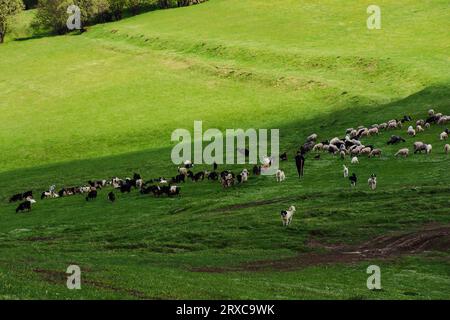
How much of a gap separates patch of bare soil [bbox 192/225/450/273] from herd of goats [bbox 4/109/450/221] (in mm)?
11361

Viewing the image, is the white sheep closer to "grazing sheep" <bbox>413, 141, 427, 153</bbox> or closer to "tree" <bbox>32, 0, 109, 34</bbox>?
"grazing sheep" <bbox>413, 141, 427, 153</bbox>

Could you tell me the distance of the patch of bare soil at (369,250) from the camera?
123 feet

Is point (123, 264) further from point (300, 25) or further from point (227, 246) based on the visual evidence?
point (300, 25)

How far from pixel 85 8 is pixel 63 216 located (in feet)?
347

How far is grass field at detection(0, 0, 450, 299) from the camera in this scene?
34906mm

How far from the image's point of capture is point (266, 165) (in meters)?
60.9

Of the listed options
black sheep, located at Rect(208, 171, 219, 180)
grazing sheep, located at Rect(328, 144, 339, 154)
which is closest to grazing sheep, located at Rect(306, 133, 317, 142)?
grazing sheep, located at Rect(328, 144, 339, 154)

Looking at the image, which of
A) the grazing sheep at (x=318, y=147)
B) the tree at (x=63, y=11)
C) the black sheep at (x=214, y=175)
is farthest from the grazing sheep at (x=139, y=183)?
the tree at (x=63, y=11)

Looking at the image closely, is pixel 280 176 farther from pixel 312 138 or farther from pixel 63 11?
pixel 63 11

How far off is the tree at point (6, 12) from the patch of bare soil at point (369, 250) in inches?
4987

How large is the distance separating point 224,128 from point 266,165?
24.8 metres

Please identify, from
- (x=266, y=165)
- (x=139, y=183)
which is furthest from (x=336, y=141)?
(x=139, y=183)

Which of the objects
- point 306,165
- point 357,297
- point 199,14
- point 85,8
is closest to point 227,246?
point 357,297
